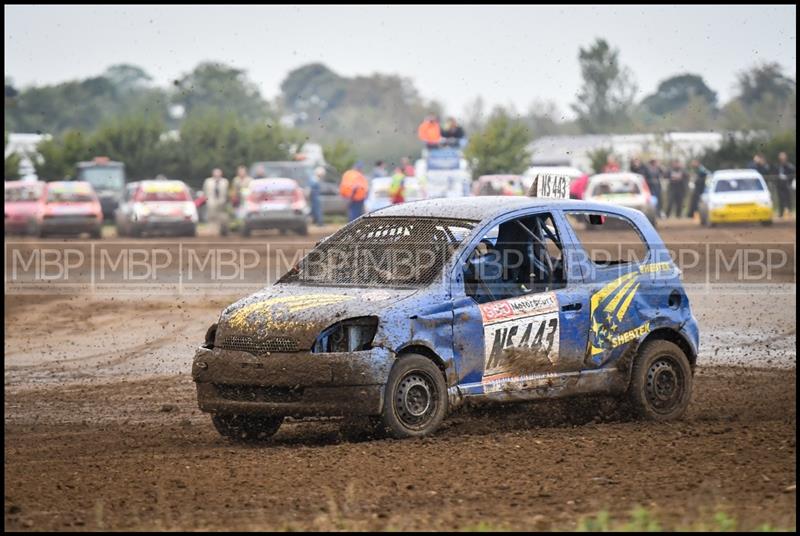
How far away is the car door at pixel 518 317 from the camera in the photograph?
352 inches

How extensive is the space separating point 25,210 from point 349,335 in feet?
90.5

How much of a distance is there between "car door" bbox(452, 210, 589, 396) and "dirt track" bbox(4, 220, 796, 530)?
1.33ft

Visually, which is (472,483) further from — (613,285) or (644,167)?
(644,167)

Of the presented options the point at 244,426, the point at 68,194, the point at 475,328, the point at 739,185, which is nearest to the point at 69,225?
the point at 68,194

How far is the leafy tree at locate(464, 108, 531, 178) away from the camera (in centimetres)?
5581

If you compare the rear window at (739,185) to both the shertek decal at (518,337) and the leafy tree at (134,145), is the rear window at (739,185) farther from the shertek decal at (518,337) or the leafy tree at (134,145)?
the shertek decal at (518,337)

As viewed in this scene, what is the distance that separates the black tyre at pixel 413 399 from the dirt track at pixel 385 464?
16 centimetres

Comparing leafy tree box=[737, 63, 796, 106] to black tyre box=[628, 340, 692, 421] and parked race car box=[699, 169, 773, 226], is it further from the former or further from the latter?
black tyre box=[628, 340, 692, 421]

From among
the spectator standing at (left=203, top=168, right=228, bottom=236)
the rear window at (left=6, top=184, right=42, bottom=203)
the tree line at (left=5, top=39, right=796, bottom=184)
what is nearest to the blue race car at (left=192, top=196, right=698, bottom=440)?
the tree line at (left=5, top=39, right=796, bottom=184)

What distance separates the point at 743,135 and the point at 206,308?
138 feet

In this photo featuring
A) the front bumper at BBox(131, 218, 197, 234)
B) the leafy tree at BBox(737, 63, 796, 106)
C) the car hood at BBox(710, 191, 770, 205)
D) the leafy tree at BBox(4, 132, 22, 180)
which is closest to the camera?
the front bumper at BBox(131, 218, 197, 234)

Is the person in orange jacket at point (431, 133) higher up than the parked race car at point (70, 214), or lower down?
higher up

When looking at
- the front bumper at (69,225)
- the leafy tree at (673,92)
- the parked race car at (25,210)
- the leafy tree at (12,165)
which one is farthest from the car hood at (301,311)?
the leafy tree at (673,92)

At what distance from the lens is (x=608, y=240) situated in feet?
99.4
